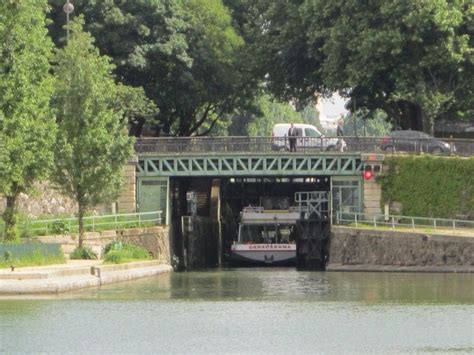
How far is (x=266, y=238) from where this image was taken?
10575 cm

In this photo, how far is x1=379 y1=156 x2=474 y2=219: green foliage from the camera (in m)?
94.2

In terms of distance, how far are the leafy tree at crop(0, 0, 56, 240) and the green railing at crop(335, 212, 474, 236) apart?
2428 centimetres

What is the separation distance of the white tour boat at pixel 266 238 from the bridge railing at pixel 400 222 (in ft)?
19.3

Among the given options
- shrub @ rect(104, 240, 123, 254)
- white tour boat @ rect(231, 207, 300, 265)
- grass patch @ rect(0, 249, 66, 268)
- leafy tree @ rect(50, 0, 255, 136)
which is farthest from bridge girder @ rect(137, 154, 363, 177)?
grass patch @ rect(0, 249, 66, 268)

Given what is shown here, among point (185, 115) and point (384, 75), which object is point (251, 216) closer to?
point (384, 75)

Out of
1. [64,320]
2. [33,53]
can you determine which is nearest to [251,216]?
[33,53]

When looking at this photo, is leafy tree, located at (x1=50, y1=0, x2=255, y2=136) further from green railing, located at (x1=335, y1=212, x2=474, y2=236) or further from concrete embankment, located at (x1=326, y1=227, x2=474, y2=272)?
concrete embankment, located at (x1=326, y1=227, x2=474, y2=272)

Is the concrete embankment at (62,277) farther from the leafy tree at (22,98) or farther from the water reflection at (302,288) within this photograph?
the leafy tree at (22,98)

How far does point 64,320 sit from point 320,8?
51409 mm

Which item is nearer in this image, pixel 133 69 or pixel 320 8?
pixel 320 8

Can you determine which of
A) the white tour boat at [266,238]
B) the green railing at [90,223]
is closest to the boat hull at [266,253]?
the white tour boat at [266,238]

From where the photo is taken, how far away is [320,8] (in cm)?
10431

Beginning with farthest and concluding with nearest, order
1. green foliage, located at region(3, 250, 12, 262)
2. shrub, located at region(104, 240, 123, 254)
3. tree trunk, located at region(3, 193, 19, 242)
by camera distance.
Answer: shrub, located at region(104, 240, 123, 254), tree trunk, located at region(3, 193, 19, 242), green foliage, located at region(3, 250, 12, 262)

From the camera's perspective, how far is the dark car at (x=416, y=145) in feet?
316
